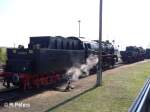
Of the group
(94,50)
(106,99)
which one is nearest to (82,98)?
(106,99)

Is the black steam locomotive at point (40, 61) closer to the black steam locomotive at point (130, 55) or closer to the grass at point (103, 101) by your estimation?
the grass at point (103, 101)

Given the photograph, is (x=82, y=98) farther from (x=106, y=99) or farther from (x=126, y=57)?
(x=126, y=57)

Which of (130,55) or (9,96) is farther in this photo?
(130,55)

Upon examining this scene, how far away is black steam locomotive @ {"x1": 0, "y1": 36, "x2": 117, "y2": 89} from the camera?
15336 millimetres

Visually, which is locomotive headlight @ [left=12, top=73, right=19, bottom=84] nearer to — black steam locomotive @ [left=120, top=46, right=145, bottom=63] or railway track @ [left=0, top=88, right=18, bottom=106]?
railway track @ [left=0, top=88, right=18, bottom=106]

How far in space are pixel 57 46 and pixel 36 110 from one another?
8.15m

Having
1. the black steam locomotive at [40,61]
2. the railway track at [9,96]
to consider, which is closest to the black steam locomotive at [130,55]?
the black steam locomotive at [40,61]

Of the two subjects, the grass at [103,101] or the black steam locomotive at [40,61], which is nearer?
the grass at [103,101]

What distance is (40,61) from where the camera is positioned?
51.0 ft

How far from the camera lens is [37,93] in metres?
14.7

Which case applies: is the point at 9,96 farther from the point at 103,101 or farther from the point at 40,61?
the point at 103,101

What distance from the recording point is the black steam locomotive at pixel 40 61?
50.3 feet

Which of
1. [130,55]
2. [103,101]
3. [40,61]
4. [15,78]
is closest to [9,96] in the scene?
[15,78]

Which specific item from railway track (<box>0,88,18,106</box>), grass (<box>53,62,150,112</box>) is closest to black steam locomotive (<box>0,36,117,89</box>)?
railway track (<box>0,88,18,106</box>)
